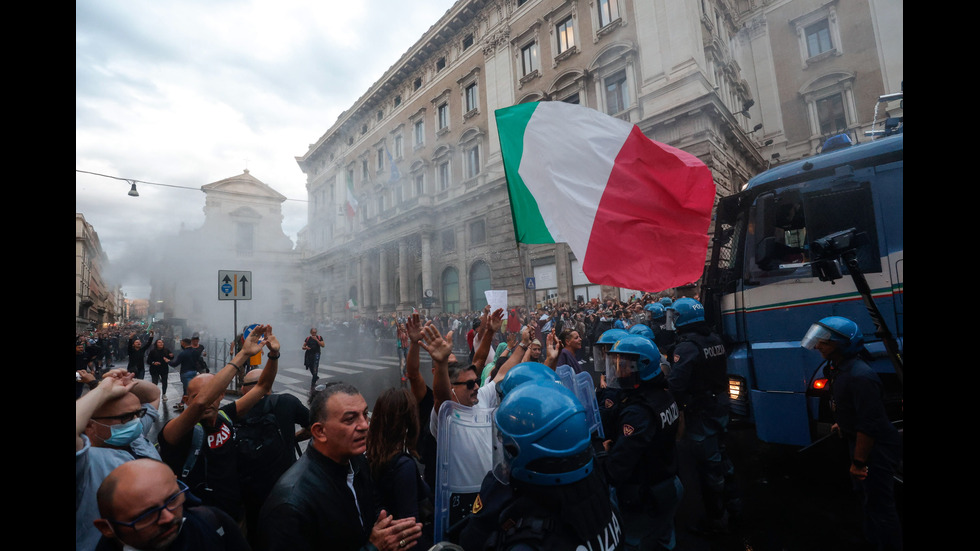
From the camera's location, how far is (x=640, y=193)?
140 inches

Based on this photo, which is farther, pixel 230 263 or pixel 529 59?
pixel 230 263

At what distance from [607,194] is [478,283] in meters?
18.9

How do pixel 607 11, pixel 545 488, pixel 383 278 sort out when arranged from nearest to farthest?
pixel 545 488, pixel 607 11, pixel 383 278

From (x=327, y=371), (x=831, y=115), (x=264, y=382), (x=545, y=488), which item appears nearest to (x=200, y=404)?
(x=264, y=382)

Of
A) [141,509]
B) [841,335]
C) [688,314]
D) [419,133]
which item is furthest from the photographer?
[419,133]

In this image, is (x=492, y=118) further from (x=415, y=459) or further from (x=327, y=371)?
(x=415, y=459)

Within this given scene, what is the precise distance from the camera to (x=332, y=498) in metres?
1.57

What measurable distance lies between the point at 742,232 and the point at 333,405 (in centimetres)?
455

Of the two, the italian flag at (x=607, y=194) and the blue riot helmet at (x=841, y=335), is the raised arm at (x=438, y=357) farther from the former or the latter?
the blue riot helmet at (x=841, y=335)

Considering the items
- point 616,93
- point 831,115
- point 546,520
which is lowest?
point 546,520

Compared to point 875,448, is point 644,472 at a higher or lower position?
higher

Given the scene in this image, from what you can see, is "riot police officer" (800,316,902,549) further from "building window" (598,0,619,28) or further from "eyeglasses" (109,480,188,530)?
"building window" (598,0,619,28)

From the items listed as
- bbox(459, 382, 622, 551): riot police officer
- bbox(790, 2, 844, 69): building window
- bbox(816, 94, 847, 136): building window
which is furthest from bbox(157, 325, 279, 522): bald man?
bbox(790, 2, 844, 69): building window
